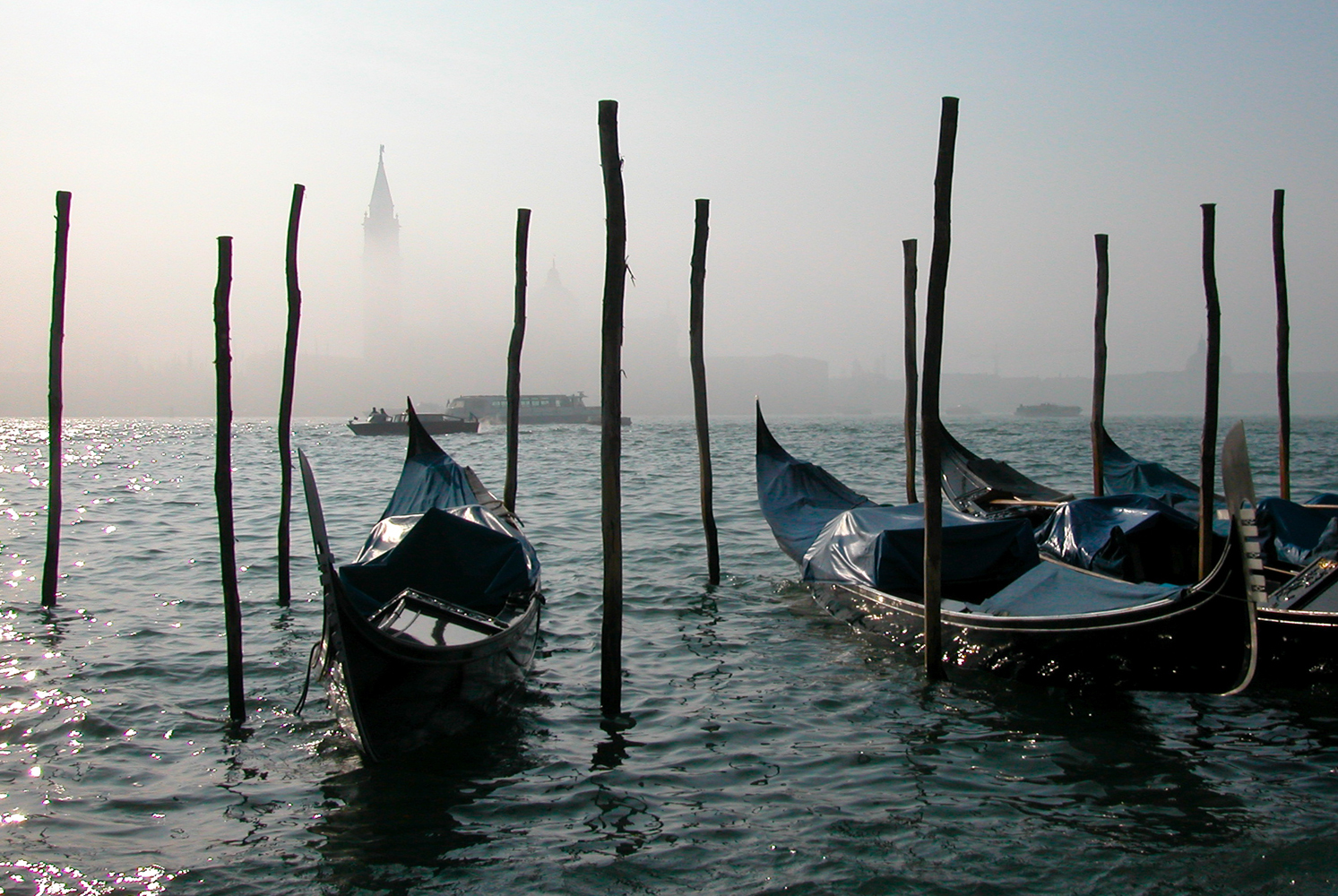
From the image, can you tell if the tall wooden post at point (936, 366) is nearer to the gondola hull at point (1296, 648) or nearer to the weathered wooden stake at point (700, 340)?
the gondola hull at point (1296, 648)

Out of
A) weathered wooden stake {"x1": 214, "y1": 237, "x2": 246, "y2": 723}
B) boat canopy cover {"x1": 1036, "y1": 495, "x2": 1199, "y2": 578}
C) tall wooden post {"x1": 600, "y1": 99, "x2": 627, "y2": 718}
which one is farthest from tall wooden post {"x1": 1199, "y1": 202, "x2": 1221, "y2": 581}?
weathered wooden stake {"x1": 214, "y1": 237, "x2": 246, "y2": 723}

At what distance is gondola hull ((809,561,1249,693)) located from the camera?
16.3 feet

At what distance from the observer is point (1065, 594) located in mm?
5914

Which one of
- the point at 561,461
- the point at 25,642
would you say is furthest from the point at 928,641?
the point at 561,461

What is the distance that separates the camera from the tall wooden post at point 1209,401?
7.23 meters

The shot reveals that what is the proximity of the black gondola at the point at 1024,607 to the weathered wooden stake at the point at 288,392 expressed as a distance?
4.22 metres

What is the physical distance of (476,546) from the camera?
6496 mm

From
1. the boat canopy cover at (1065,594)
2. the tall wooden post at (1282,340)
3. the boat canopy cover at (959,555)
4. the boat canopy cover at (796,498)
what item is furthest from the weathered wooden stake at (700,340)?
the tall wooden post at (1282,340)

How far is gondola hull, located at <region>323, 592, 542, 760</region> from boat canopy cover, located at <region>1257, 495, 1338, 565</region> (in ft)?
19.9

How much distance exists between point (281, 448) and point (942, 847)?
6301mm

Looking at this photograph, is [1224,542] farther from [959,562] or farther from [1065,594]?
[1065,594]

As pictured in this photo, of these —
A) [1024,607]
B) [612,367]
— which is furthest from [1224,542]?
[612,367]

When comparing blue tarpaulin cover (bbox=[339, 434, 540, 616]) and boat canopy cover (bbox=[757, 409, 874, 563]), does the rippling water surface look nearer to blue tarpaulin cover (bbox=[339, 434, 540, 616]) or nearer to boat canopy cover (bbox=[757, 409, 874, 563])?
blue tarpaulin cover (bbox=[339, 434, 540, 616])

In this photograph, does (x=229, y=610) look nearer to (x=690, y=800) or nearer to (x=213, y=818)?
(x=213, y=818)
